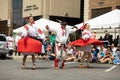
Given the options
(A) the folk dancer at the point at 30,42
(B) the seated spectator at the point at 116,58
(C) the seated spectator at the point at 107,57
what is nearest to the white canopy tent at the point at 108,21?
(C) the seated spectator at the point at 107,57

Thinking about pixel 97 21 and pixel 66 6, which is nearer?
pixel 97 21

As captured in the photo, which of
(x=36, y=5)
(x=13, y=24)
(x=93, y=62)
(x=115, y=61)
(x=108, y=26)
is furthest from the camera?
(x=13, y=24)

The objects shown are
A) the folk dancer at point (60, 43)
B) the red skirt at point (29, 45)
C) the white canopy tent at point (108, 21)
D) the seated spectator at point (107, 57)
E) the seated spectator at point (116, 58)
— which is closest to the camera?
the red skirt at point (29, 45)

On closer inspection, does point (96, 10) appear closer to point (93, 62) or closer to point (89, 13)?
point (89, 13)

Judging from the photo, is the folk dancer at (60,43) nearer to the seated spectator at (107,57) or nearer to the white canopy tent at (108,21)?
the seated spectator at (107,57)

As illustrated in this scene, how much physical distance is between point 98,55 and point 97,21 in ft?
11.5

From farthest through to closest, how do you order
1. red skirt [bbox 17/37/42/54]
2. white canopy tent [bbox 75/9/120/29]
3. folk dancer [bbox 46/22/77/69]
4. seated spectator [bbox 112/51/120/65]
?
white canopy tent [bbox 75/9/120/29], seated spectator [bbox 112/51/120/65], folk dancer [bbox 46/22/77/69], red skirt [bbox 17/37/42/54]

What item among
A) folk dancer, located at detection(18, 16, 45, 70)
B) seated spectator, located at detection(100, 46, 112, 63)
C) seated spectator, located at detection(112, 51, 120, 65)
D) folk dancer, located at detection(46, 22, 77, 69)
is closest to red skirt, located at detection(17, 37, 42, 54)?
folk dancer, located at detection(18, 16, 45, 70)

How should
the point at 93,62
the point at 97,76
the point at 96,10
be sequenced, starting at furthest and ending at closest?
the point at 96,10
the point at 93,62
the point at 97,76

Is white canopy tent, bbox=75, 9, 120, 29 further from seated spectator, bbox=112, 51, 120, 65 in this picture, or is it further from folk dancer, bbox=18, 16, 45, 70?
folk dancer, bbox=18, 16, 45, 70

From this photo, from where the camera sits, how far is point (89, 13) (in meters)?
41.6

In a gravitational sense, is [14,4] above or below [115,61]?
above

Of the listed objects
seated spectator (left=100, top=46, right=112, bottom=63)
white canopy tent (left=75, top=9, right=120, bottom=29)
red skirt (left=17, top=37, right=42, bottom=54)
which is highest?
white canopy tent (left=75, top=9, right=120, bottom=29)

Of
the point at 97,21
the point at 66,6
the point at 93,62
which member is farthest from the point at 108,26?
the point at 66,6
